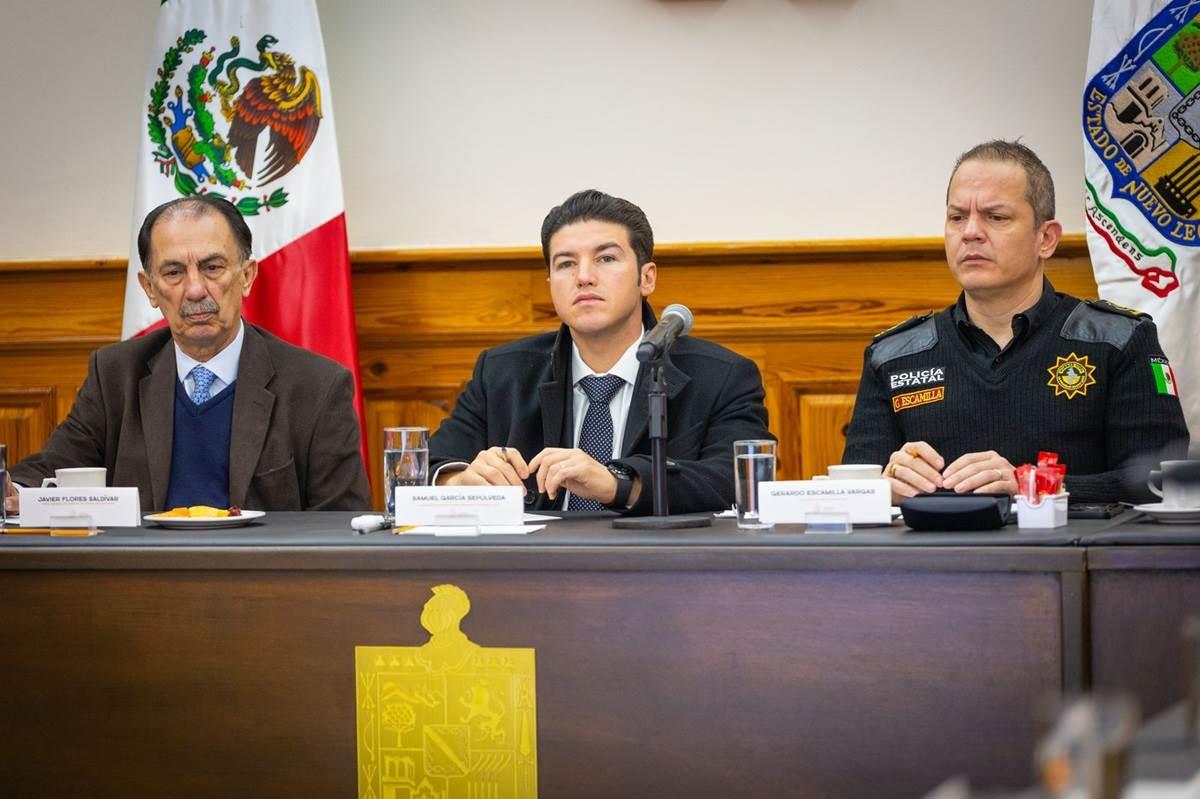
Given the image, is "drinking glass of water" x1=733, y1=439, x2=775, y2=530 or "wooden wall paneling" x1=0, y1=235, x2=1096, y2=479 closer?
"drinking glass of water" x1=733, y1=439, x2=775, y2=530

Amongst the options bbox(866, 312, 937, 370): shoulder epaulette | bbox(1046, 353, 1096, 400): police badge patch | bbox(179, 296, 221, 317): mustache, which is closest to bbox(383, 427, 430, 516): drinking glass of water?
bbox(179, 296, 221, 317): mustache

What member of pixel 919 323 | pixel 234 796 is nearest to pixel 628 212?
pixel 919 323

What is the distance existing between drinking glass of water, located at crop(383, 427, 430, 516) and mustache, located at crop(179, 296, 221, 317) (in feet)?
2.79

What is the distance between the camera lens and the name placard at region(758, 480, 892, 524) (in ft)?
5.81

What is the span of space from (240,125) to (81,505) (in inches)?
63.6

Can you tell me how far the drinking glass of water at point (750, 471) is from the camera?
1897 mm

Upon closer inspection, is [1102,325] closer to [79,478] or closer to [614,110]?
[614,110]

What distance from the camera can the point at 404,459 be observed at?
2.04 meters

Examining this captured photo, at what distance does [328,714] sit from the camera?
5.69 feet

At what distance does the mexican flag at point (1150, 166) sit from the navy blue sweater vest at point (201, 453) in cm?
205

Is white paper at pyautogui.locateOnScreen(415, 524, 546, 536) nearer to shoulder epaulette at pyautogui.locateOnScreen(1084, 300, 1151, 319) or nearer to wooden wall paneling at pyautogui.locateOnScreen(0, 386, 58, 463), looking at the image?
shoulder epaulette at pyautogui.locateOnScreen(1084, 300, 1151, 319)

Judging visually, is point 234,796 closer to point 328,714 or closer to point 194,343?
point 328,714

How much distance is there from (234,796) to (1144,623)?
115 centimetres

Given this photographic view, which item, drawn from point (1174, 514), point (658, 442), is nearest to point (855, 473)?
point (658, 442)
